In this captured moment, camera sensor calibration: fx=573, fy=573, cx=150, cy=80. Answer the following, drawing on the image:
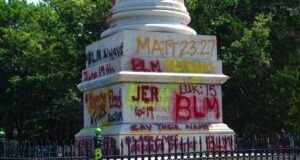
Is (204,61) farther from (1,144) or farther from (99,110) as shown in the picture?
(1,144)

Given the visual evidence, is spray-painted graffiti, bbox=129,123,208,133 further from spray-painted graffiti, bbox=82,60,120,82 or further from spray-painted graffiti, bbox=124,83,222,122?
spray-painted graffiti, bbox=82,60,120,82

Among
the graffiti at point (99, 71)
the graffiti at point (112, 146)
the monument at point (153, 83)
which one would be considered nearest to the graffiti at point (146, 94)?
the monument at point (153, 83)

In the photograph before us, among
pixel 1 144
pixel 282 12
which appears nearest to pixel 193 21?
pixel 282 12

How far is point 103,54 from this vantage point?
587 inches

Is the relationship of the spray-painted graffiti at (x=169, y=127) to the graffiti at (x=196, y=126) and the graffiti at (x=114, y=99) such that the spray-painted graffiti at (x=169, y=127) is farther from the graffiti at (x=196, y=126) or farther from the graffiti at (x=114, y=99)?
the graffiti at (x=114, y=99)

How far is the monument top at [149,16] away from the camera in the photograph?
14.6 meters

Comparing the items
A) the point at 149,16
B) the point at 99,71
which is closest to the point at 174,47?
the point at 149,16

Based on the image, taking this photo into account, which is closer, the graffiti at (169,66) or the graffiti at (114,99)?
the graffiti at (114,99)

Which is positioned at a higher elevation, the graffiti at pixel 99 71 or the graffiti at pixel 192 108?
the graffiti at pixel 99 71

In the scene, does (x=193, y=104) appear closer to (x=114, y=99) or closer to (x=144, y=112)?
(x=144, y=112)

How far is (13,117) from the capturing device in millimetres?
36469

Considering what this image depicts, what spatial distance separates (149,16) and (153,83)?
1.93 meters

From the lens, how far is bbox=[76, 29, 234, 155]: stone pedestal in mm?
13492

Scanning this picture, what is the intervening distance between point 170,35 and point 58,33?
18212 millimetres
